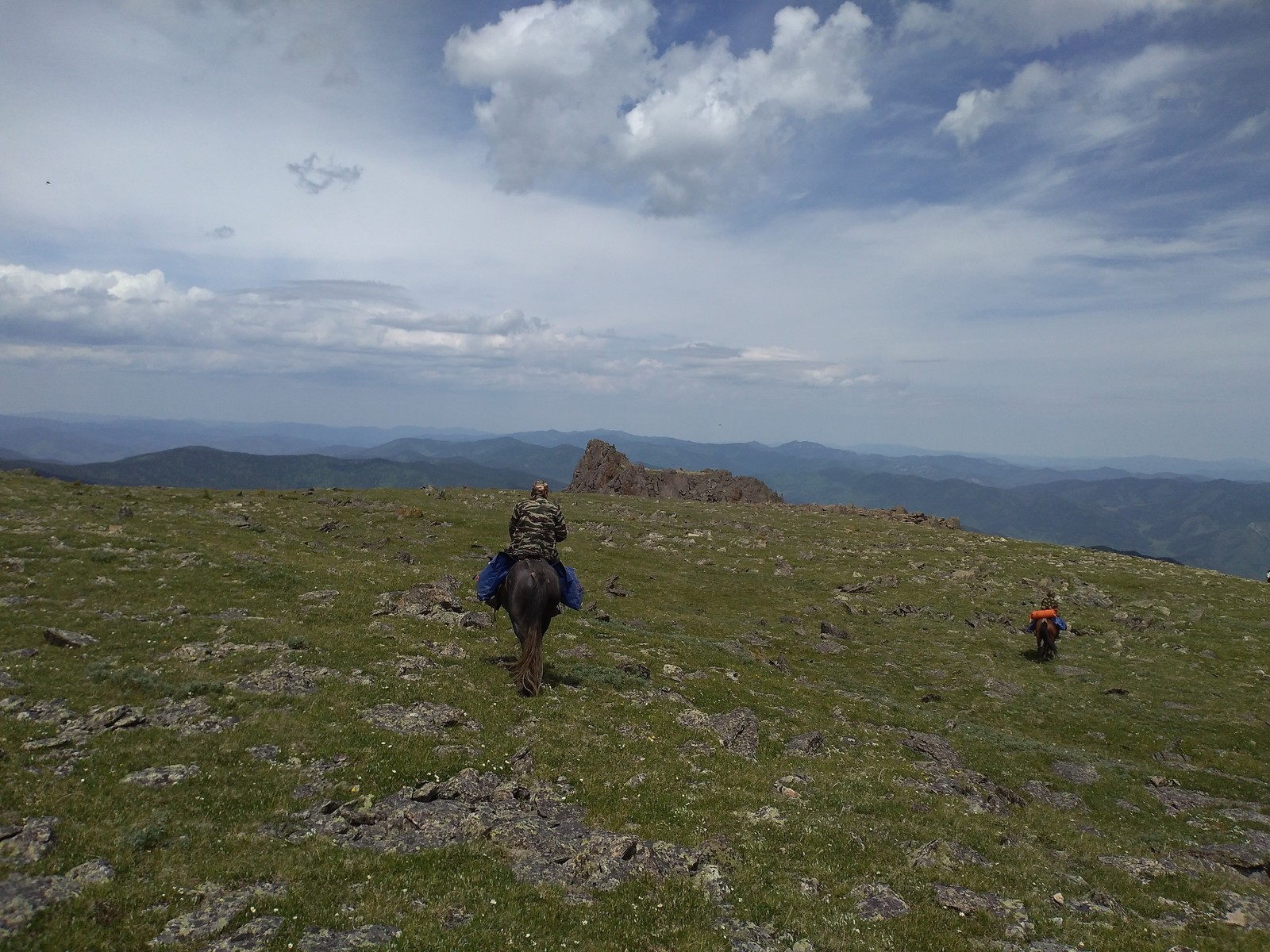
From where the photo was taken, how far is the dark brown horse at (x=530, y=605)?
18281 millimetres

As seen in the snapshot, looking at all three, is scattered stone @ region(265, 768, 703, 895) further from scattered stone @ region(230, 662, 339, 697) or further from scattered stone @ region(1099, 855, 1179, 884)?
scattered stone @ region(1099, 855, 1179, 884)

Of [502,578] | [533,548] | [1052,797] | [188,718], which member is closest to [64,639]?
[188,718]

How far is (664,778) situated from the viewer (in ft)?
48.7

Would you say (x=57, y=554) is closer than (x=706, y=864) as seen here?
No

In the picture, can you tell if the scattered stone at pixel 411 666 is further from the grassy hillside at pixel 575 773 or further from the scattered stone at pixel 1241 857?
the scattered stone at pixel 1241 857

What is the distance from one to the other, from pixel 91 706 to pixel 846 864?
1685 centimetres

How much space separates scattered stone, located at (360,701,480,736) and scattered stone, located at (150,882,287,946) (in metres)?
5.96

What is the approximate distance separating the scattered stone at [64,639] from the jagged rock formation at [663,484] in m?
82.5

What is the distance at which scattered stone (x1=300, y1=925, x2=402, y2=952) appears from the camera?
8234 mm

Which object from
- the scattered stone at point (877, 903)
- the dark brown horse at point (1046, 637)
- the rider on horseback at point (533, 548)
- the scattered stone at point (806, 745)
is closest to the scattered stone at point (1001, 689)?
the dark brown horse at point (1046, 637)

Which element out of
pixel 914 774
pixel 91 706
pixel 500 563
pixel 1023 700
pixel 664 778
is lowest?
pixel 1023 700

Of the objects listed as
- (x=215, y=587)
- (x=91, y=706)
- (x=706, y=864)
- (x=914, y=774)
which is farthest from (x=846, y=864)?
(x=215, y=587)

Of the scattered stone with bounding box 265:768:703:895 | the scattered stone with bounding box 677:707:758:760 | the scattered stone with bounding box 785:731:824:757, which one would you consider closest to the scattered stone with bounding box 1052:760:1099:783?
the scattered stone with bounding box 785:731:824:757

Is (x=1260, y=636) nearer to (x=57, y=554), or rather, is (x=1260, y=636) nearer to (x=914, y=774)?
(x=914, y=774)
